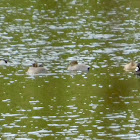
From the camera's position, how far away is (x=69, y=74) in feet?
135

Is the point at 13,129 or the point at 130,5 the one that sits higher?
the point at 130,5

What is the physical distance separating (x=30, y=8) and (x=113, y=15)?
715 cm

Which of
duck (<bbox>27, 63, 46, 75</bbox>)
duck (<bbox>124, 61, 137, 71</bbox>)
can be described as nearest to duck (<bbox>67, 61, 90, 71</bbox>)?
duck (<bbox>27, 63, 46, 75</bbox>)

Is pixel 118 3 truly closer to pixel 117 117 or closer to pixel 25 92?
pixel 25 92

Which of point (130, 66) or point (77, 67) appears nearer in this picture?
point (130, 66)

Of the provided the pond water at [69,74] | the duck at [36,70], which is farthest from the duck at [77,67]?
the duck at [36,70]

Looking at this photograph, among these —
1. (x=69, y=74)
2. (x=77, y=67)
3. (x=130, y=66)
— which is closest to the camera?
(x=69, y=74)

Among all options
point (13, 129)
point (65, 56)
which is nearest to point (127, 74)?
point (65, 56)

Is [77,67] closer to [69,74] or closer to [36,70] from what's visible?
[69,74]

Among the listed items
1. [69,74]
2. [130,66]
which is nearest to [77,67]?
[69,74]

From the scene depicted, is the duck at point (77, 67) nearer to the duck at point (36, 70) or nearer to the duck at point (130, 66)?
the duck at point (36, 70)

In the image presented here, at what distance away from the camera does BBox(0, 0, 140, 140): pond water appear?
30.6 m

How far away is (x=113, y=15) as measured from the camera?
62.7 meters

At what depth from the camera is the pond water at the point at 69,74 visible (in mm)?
30609
